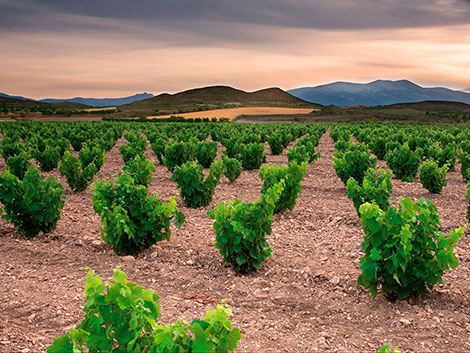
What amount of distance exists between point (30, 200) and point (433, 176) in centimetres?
1045

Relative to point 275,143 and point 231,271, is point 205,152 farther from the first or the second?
point 231,271

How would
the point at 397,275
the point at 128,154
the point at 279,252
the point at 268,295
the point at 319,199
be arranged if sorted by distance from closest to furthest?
the point at 397,275
the point at 268,295
the point at 279,252
the point at 319,199
the point at 128,154

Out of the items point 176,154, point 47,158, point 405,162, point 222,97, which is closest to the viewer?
point 405,162

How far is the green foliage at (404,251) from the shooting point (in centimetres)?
576

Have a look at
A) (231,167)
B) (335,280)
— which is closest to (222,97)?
(231,167)

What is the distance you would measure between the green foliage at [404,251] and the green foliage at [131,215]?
132 inches

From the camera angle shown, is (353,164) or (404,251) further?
(353,164)

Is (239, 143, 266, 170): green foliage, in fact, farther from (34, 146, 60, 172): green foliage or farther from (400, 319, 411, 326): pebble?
(400, 319, 411, 326): pebble

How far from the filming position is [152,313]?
12.7 ft

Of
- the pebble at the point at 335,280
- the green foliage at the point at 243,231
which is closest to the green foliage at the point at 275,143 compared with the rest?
the green foliage at the point at 243,231

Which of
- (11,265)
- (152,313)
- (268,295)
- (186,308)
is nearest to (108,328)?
(152,313)

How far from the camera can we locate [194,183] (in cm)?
1109

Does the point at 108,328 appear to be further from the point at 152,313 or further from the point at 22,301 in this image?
the point at 22,301

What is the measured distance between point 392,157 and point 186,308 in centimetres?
1148
